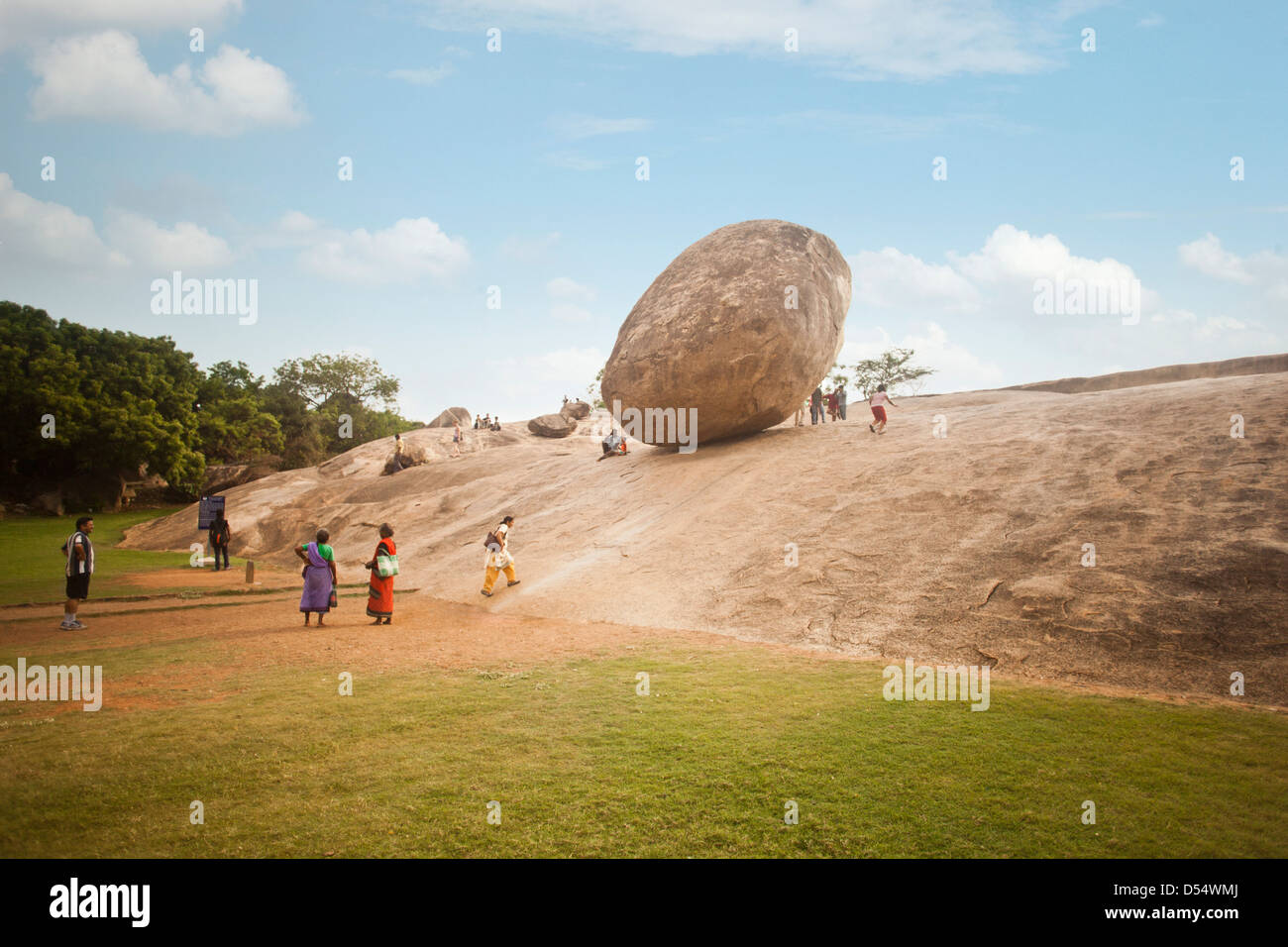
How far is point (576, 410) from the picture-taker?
163 feet

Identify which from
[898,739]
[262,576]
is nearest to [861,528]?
[898,739]

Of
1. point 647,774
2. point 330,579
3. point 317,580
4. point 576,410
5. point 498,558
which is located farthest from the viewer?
point 576,410

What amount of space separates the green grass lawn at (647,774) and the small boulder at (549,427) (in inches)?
1518

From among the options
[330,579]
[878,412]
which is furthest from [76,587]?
[878,412]

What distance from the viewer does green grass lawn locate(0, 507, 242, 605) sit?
16.9 meters

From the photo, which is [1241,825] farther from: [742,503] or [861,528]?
[742,503]

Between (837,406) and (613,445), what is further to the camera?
(837,406)

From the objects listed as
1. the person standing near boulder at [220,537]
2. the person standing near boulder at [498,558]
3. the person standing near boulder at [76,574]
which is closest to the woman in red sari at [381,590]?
the person standing near boulder at [498,558]

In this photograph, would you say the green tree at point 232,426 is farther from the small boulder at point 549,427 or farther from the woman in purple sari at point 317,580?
the woman in purple sari at point 317,580

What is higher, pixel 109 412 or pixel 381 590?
pixel 109 412

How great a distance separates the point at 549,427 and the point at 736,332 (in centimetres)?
2943

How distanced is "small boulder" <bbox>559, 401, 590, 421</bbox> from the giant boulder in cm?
2868

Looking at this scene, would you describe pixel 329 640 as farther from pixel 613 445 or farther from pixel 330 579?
pixel 613 445
